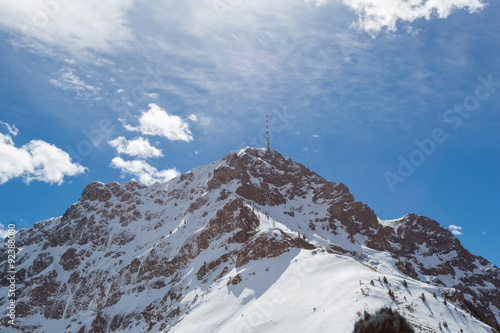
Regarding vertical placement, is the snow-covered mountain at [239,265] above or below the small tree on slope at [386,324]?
above

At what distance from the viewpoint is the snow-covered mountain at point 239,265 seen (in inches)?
2060

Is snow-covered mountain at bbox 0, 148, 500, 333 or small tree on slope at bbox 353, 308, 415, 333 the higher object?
snow-covered mountain at bbox 0, 148, 500, 333

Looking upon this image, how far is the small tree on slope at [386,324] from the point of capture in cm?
2631

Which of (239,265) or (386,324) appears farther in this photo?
(239,265)

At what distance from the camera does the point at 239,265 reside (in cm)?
8825

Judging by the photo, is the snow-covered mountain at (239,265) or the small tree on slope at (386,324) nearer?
the small tree on slope at (386,324)

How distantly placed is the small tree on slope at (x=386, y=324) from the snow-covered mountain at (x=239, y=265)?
45.8ft

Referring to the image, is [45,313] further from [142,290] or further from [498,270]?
[498,270]

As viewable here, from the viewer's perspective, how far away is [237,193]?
16125 cm

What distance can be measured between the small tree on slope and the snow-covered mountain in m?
14.0

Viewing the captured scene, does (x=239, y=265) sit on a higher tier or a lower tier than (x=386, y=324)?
higher

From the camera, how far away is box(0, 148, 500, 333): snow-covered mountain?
5231 cm

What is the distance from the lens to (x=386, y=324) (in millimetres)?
26703

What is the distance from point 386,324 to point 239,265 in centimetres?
6409
